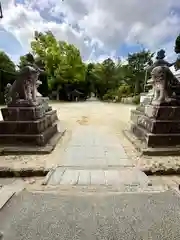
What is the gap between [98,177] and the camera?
257cm

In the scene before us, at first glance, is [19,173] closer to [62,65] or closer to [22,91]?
[22,91]

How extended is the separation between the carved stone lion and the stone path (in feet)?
4.27

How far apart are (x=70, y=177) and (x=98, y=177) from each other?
368 millimetres

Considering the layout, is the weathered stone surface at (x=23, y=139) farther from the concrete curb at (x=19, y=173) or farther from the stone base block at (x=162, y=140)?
the stone base block at (x=162, y=140)

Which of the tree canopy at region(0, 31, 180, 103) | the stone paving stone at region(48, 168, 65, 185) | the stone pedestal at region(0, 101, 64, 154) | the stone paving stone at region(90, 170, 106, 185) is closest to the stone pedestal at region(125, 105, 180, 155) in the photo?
the stone paving stone at region(90, 170, 106, 185)

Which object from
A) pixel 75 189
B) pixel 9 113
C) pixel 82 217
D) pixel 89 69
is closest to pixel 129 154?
pixel 75 189

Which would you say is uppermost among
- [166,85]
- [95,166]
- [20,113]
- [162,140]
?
[166,85]

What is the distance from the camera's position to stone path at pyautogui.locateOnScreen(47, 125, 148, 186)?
8.13 feet

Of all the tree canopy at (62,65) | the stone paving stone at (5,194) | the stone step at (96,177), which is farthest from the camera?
the tree canopy at (62,65)

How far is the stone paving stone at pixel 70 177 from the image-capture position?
2432 mm

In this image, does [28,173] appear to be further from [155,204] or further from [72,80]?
[72,80]

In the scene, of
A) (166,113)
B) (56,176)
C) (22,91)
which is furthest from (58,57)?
(56,176)

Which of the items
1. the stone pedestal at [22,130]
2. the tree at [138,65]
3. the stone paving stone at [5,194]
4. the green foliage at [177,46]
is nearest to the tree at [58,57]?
the tree at [138,65]

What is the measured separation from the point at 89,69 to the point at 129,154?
25503 millimetres
